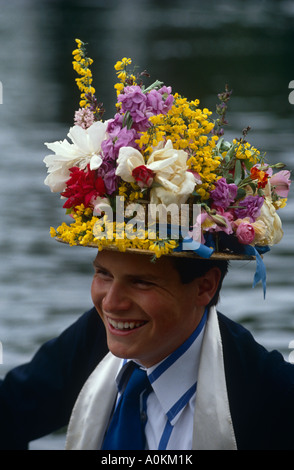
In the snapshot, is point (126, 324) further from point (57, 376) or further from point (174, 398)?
point (57, 376)

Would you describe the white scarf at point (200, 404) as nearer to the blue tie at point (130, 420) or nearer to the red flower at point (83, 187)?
the blue tie at point (130, 420)

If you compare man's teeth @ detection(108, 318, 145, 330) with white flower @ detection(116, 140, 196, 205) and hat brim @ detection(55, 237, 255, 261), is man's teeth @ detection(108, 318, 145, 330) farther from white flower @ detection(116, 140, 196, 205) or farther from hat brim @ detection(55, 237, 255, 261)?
white flower @ detection(116, 140, 196, 205)

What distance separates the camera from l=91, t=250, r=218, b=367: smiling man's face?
8.86 feet

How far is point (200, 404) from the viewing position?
9.09 feet

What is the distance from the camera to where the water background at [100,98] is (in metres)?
6.32

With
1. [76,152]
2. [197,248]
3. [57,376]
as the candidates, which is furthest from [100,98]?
[197,248]

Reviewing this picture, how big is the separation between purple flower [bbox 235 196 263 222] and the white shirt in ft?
1.31

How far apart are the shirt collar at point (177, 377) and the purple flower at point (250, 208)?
400 millimetres

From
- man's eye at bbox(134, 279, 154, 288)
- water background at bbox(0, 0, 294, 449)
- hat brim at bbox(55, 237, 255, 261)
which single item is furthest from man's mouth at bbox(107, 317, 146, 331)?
water background at bbox(0, 0, 294, 449)

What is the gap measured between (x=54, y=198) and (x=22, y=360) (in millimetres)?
2920

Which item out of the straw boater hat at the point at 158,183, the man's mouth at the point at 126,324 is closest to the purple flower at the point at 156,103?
the straw boater hat at the point at 158,183

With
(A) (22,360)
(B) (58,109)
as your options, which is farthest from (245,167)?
(B) (58,109)

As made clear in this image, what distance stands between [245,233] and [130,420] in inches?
26.9

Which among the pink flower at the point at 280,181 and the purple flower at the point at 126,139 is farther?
the pink flower at the point at 280,181
